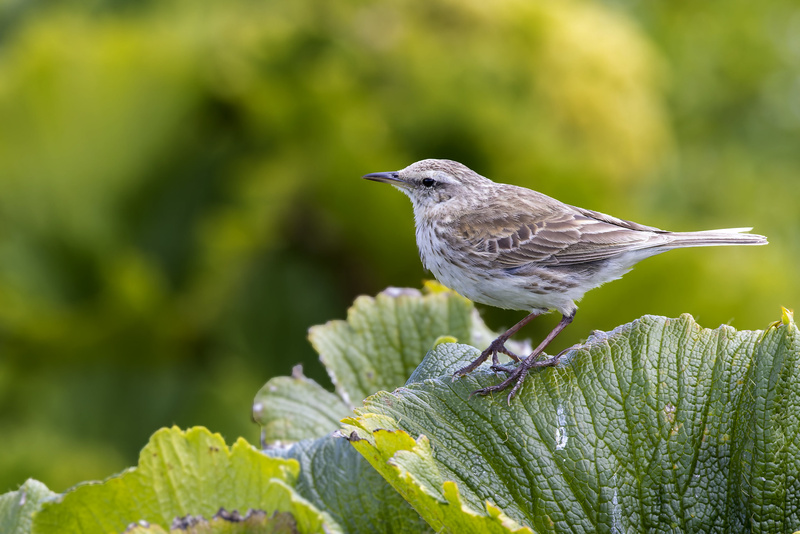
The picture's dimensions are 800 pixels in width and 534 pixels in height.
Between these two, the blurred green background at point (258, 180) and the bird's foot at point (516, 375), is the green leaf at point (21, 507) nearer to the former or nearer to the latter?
the bird's foot at point (516, 375)

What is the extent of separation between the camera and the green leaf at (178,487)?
212cm

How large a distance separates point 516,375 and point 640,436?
12.0 inches

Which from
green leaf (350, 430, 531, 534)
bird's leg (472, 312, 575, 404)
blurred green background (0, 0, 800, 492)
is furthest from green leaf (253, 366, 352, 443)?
blurred green background (0, 0, 800, 492)

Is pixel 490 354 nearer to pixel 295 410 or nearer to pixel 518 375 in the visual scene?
pixel 518 375

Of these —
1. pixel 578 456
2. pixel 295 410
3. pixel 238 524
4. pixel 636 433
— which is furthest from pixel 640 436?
pixel 295 410

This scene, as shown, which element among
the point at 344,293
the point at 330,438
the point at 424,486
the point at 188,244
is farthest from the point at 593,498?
the point at 188,244

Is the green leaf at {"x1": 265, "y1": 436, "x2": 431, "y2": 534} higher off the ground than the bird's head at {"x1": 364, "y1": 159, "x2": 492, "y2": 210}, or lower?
lower

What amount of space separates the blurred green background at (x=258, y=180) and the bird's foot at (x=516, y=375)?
3061mm

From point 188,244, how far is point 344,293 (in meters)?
1.40

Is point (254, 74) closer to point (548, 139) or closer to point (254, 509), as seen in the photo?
point (548, 139)

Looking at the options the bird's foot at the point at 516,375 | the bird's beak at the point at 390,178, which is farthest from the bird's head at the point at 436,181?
the bird's foot at the point at 516,375

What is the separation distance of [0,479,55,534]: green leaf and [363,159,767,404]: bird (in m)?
1.20

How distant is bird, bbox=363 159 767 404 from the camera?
8.86ft

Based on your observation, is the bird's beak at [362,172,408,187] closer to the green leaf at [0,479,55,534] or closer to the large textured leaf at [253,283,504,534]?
the large textured leaf at [253,283,504,534]
